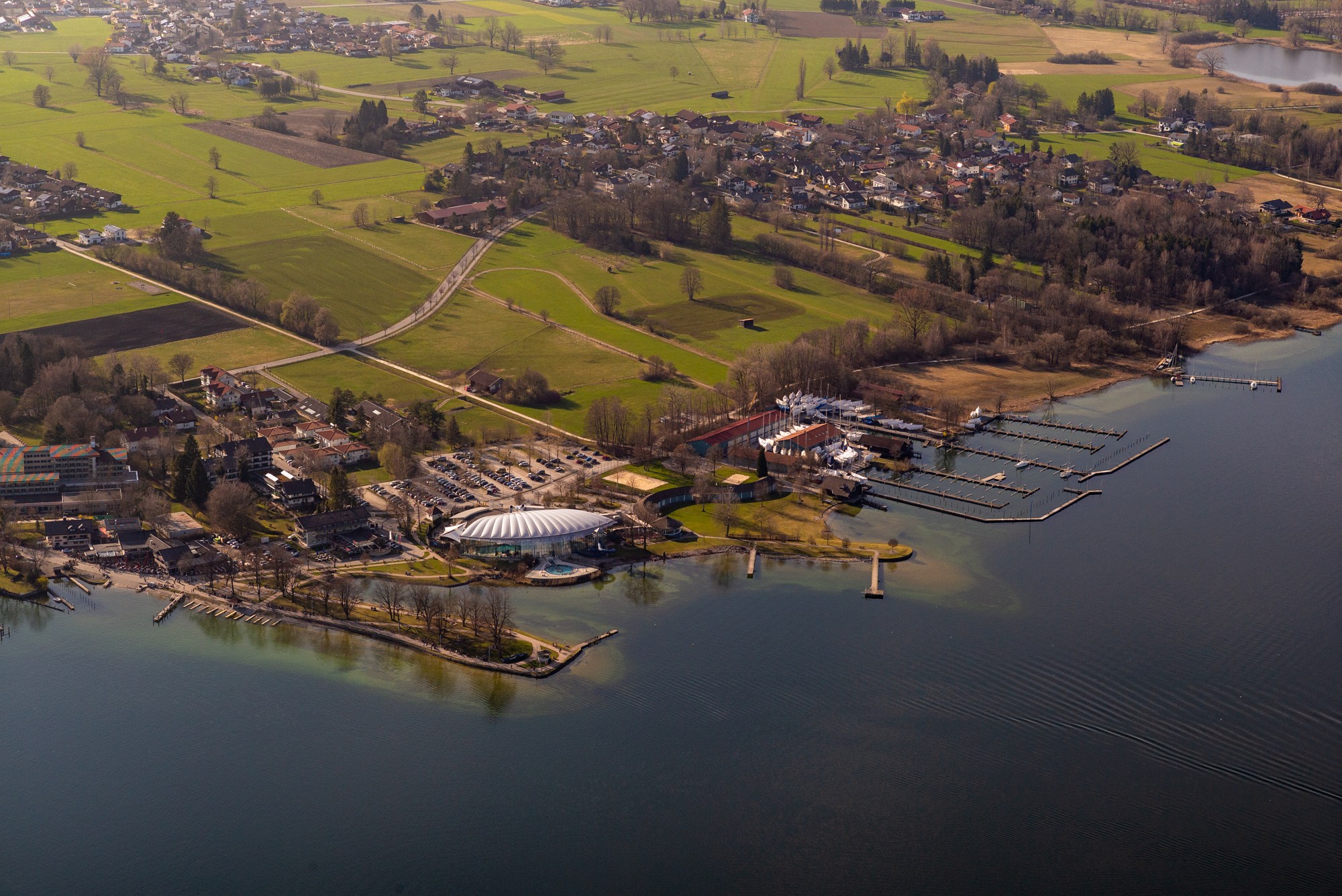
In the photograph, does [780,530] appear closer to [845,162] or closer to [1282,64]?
[845,162]

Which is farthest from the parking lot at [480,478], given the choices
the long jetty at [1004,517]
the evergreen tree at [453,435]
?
the long jetty at [1004,517]

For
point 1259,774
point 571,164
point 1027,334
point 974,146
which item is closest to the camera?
point 1259,774

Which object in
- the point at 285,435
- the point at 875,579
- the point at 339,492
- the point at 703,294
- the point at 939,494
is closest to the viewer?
the point at 875,579

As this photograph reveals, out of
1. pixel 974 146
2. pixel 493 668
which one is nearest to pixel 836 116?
pixel 974 146

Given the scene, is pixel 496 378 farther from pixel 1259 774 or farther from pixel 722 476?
pixel 1259 774

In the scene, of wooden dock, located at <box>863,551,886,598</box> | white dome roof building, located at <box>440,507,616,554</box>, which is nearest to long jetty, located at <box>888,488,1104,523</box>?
wooden dock, located at <box>863,551,886,598</box>

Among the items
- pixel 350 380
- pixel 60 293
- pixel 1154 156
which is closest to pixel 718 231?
pixel 350 380

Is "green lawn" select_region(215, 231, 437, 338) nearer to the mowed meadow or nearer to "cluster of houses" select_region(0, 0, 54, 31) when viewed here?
the mowed meadow
